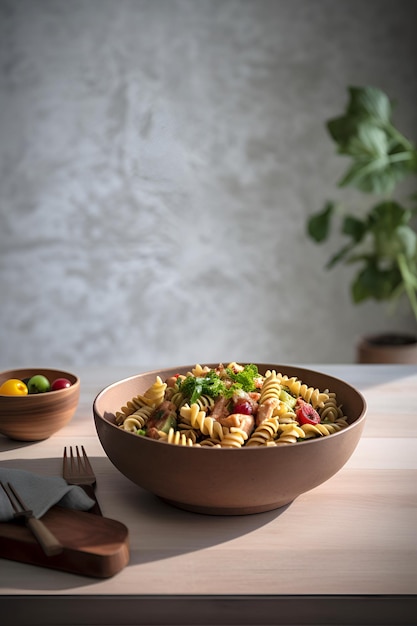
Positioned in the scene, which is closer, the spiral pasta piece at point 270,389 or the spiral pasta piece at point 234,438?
the spiral pasta piece at point 234,438

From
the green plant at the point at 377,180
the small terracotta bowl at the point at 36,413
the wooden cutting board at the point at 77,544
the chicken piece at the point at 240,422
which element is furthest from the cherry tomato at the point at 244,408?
the green plant at the point at 377,180

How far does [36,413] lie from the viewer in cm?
126

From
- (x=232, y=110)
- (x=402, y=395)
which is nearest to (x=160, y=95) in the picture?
(x=232, y=110)

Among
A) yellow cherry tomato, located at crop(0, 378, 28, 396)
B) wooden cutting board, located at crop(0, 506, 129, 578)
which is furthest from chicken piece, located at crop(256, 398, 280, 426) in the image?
yellow cherry tomato, located at crop(0, 378, 28, 396)

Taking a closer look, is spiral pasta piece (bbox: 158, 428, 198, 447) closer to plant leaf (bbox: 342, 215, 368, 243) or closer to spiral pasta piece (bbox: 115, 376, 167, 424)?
spiral pasta piece (bbox: 115, 376, 167, 424)

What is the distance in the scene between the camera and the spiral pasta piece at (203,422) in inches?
39.7

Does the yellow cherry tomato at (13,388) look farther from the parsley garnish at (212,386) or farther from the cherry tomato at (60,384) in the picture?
Answer: the parsley garnish at (212,386)

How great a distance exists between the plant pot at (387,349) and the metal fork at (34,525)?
104 inches

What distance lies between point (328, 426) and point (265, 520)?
0.18 meters

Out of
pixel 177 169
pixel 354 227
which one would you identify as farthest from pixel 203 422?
pixel 177 169

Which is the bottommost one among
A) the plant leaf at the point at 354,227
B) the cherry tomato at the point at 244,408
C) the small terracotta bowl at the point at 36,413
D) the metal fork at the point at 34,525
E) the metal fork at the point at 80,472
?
the metal fork at the point at 80,472

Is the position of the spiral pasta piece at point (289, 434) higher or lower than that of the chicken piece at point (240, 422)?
lower

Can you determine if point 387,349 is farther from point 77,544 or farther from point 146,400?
point 77,544

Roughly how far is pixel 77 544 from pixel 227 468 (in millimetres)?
216
